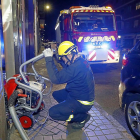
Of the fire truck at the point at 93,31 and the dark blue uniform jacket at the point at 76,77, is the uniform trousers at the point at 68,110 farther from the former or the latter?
the fire truck at the point at 93,31

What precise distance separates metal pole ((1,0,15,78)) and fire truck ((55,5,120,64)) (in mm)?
4079

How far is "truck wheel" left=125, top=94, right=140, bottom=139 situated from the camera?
3.08 meters

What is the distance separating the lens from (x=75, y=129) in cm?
334

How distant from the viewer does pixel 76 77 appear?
2998mm

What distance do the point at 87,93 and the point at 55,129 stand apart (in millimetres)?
956

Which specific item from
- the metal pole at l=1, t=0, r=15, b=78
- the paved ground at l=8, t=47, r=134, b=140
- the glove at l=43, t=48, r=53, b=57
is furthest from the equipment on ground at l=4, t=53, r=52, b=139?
the metal pole at l=1, t=0, r=15, b=78

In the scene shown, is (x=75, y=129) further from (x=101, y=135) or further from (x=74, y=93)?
(x=74, y=93)

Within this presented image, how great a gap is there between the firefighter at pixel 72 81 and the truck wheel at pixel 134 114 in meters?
0.78

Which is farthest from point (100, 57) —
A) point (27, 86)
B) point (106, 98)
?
point (27, 86)

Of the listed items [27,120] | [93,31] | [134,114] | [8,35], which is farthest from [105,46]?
[27,120]

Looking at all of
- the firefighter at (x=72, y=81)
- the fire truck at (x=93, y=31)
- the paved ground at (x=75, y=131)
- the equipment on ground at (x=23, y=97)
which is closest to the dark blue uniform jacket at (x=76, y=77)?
the firefighter at (x=72, y=81)

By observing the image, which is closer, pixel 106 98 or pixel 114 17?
pixel 106 98

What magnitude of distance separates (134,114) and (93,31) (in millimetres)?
5896

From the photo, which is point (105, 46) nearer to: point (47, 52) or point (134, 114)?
point (134, 114)
